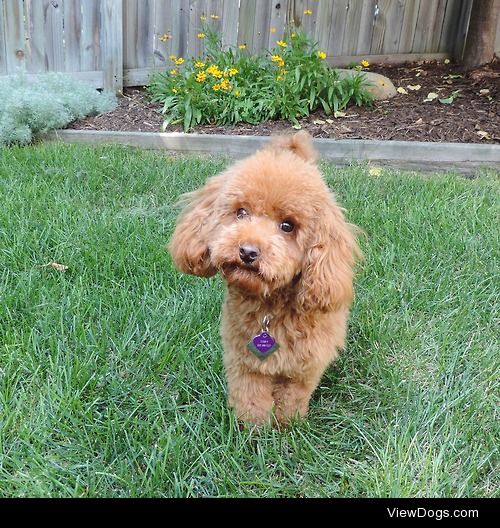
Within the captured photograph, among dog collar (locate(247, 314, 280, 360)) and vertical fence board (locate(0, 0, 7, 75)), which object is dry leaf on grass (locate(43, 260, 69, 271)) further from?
vertical fence board (locate(0, 0, 7, 75))

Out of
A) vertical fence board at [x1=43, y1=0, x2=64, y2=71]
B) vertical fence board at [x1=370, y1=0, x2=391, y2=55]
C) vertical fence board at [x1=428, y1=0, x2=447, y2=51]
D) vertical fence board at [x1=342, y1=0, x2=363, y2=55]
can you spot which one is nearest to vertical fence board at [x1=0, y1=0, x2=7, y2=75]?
vertical fence board at [x1=43, y1=0, x2=64, y2=71]

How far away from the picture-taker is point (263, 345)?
2197mm

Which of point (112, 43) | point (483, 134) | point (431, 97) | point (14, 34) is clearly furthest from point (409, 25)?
point (14, 34)

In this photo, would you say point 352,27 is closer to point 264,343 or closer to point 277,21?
point 277,21

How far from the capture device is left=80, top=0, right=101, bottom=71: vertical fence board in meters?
6.32

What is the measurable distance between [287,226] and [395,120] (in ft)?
14.4

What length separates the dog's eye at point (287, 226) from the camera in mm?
2076

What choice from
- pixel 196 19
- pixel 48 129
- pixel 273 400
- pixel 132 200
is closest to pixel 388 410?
pixel 273 400

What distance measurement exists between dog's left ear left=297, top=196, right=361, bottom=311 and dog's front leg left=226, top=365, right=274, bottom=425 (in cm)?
41

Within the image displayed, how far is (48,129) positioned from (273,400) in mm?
4205

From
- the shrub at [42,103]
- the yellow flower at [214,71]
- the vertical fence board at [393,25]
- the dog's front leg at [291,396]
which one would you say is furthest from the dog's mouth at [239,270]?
the vertical fence board at [393,25]

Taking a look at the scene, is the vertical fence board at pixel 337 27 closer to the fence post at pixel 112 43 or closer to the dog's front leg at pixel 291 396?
the fence post at pixel 112 43

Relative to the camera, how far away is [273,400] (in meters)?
2.41
